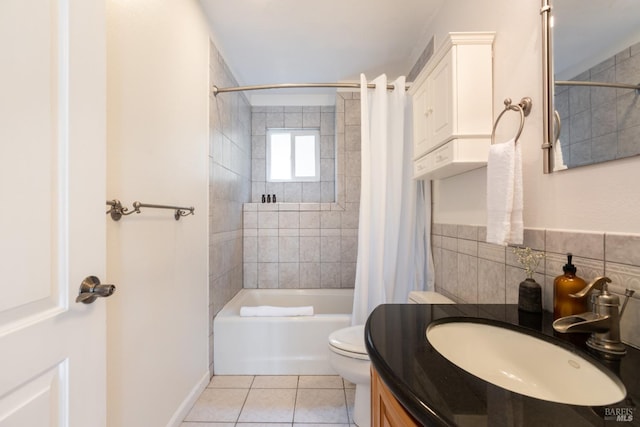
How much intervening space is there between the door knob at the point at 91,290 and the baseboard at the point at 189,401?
1.16m

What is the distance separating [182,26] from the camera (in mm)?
1614

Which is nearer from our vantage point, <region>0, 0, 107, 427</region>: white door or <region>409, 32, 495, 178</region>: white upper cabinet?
<region>0, 0, 107, 427</region>: white door

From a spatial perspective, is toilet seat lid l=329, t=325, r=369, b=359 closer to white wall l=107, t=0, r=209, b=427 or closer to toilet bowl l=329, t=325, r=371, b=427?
toilet bowl l=329, t=325, r=371, b=427

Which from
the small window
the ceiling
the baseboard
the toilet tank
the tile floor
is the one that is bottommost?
the tile floor

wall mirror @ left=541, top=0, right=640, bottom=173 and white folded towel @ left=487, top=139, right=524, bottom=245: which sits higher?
wall mirror @ left=541, top=0, right=640, bottom=173

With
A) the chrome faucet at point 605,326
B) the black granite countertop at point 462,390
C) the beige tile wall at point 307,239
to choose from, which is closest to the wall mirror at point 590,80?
the chrome faucet at point 605,326

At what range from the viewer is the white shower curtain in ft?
6.34

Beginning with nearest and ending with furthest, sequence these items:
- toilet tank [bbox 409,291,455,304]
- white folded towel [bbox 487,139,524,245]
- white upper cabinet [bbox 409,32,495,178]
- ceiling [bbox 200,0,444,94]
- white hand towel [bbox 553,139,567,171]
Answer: white hand towel [bbox 553,139,567,171], white folded towel [bbox 487,139,524,245], white upper cabinet [bbox 409,32,495,178], toilet tank [bbox 409,291,455,304], ceiling [bbox 200,0,444,94]

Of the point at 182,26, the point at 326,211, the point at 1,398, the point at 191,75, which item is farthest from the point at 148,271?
the point at 326,211

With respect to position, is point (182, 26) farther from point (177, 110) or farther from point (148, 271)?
point (148, 271)

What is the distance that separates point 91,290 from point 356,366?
1264mm

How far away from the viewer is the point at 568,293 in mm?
803

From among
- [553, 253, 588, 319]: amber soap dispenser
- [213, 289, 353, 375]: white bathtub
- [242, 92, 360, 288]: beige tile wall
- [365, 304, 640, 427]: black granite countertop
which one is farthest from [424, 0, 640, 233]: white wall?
[242, 92, 360, 288]: beige tile wall

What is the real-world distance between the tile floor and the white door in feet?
3.48
